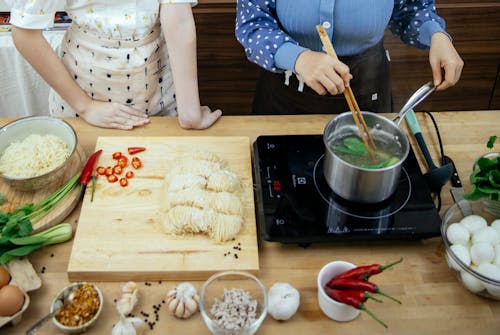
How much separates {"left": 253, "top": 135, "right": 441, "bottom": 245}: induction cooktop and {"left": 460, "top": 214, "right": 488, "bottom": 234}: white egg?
65mm

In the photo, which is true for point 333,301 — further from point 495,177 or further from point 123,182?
point 123,182

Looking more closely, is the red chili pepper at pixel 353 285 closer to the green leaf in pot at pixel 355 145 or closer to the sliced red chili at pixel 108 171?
the green leaf in pot at pixel 355 145

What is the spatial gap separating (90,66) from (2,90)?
44.8 inches

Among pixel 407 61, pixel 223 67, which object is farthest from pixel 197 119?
pixel 407 61

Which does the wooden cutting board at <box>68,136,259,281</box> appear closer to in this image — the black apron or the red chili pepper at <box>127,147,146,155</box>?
the red chili pepper at <box>127,147,146,155</box>

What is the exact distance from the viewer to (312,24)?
150 centimetres

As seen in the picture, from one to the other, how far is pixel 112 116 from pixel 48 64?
9.5 inches

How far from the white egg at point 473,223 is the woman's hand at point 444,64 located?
1.31 ft

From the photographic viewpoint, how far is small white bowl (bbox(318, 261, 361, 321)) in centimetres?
105

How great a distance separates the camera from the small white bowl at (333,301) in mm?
1053

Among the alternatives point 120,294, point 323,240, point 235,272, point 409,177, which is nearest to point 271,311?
point 235,272

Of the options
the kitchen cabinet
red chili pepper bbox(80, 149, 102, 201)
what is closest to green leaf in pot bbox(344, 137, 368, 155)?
red chili pepper bbox(80, 149, 102, 201)

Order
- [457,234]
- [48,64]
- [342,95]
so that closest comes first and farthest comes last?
[457,234] → [48,64] → [342,95]

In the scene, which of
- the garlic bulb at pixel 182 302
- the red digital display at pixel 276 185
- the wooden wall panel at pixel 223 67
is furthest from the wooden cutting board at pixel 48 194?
the wooden wall panel at pixel 223 67
